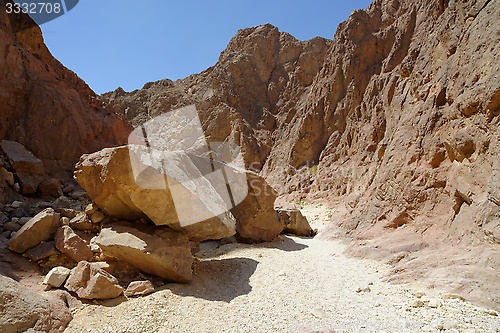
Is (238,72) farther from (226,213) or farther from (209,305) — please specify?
(209,305)

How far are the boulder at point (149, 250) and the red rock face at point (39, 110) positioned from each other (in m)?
6.23

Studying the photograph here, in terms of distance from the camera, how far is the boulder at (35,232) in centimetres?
504

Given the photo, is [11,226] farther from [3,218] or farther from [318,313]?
[318,313]

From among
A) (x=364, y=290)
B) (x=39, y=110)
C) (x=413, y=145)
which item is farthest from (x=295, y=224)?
(x=39, y=110)

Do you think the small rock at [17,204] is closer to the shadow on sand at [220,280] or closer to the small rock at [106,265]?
the small rock at [106,265]

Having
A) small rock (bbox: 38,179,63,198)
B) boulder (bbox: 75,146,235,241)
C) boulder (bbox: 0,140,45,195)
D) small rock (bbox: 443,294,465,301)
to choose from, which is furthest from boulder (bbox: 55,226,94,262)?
small rock (bbox: 443,294,465,301)

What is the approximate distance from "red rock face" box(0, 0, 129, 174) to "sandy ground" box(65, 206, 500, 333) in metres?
7.42

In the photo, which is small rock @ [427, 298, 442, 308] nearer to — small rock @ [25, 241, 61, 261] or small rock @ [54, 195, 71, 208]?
small rock @ [25, 241, 61, 261]

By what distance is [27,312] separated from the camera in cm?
360

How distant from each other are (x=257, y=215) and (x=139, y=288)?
18.5ft

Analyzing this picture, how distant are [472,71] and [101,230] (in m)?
8.77

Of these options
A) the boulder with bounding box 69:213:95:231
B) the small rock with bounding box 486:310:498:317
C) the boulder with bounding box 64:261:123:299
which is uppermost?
the boulder with bounding box 69:213:95:231

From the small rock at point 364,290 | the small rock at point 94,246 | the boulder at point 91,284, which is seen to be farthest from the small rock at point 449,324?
the small rock at point 94,246

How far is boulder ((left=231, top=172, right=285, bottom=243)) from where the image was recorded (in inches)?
388
